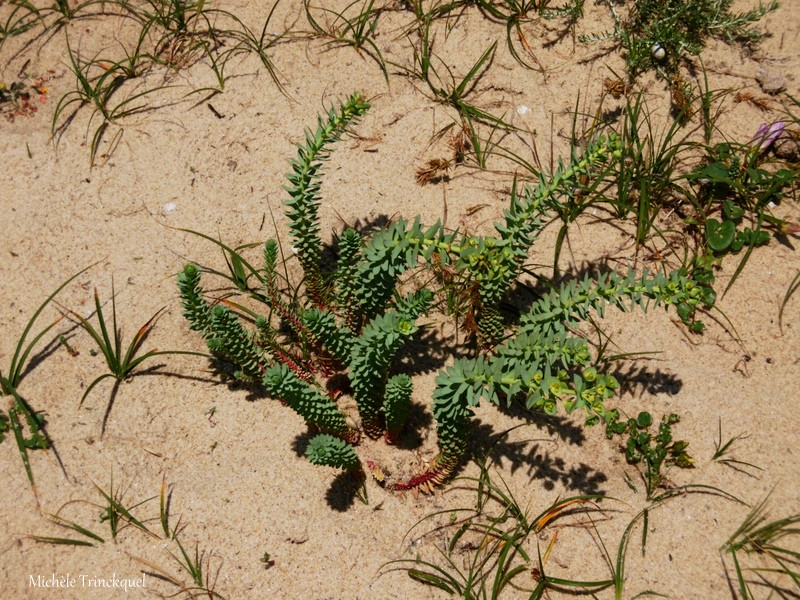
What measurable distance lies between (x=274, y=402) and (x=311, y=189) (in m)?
1.02

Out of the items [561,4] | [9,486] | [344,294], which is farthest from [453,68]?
[9,486]

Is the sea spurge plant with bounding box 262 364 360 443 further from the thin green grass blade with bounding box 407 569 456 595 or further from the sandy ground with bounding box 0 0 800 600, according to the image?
the thin green grass blade with bounding box 407 569 456 595

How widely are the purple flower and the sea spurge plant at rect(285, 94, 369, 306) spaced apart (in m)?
2.17

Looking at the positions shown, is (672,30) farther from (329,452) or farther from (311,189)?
(329,452)

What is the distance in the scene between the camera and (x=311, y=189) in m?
2.89

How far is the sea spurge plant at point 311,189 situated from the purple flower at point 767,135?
85.4 inches

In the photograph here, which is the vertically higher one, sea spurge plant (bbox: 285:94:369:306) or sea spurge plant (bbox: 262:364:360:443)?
sea spurge plant (bbox: 285:94:369:306)

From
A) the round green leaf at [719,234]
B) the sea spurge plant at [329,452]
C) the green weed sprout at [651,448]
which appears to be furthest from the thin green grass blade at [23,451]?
the round green leaf at [719,234]

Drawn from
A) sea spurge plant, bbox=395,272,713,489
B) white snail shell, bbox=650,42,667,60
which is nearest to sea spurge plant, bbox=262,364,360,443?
sea spurge plant, bbox=395,272,713,489

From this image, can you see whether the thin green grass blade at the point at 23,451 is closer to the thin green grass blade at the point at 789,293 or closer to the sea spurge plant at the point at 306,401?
the sea spurge plant at the point at 306,401

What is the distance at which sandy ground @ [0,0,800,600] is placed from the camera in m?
2.87

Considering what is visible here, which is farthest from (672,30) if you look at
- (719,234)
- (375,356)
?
(375,356)

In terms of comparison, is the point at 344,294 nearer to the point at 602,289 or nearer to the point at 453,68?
the point at 602,289

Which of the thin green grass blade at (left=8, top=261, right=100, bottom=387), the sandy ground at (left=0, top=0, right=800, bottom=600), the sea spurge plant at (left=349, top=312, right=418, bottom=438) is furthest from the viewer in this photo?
the thin green grass blade at (left=8, top=261, right=100, bottom=387)
